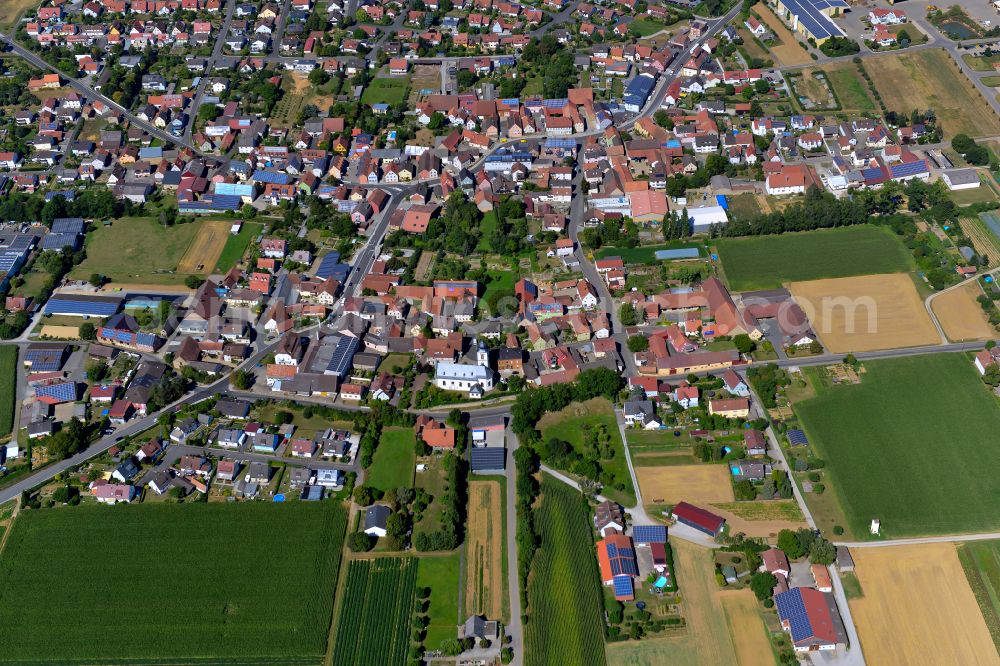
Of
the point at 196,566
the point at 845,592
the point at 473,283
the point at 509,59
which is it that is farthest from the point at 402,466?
the point at 509,59

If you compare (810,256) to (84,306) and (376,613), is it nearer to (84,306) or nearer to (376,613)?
(376,613)

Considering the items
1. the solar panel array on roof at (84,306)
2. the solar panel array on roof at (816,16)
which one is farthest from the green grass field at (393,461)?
the solar panel array on roof at (816,16)

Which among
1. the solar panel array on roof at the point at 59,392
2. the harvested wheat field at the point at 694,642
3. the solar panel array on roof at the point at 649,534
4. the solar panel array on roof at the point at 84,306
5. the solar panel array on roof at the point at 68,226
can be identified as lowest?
the harvested wheat field at the point at 694,642

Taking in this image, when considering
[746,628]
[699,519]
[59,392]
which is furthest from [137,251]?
[746,628]

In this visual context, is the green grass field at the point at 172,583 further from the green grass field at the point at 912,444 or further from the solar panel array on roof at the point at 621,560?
the green grass field at the point at 912,444

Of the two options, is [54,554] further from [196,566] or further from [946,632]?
[946,632]
